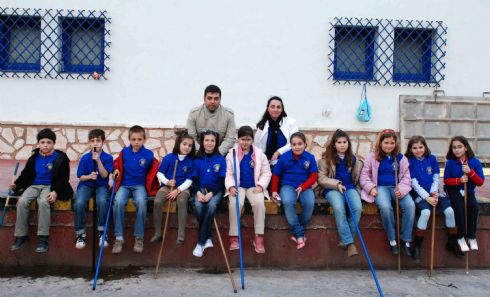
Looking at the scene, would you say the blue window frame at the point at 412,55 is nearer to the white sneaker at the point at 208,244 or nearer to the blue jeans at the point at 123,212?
the white sneaker at the point at 208,244

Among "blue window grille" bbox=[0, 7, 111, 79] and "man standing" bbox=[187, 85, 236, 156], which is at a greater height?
"blue window grille" bbox=[0, 7, 111, 79]

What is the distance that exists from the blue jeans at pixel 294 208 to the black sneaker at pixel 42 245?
2148 mm

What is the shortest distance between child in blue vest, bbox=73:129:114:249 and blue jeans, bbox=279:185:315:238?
1.62 meters

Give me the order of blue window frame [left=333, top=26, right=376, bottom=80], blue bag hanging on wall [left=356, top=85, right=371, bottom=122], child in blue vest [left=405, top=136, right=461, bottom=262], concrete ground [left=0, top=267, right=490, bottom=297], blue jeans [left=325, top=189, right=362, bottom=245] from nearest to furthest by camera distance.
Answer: concrete ground [left=0, top=267, right=490, bottom=297] → blue jeans [left=325, top=189, right=362, bottom=245] → child in blue vest [left=405, top=136, right=461, bottom=262] → blue bag hanging on wall [left=356, top=85, right=371, bottom=122] → blue window frame [left=333, top=26, right=376, bottom=80]

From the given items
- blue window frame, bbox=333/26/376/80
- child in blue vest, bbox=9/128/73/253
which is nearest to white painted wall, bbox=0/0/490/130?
blue window frame, bbox=333/26/376/80

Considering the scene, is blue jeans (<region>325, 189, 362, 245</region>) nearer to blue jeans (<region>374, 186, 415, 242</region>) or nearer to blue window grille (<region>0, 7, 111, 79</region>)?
blue jeans (<region>374, 186, 415, 242</region>)

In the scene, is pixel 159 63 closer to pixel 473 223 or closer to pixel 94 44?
pixel 94 44

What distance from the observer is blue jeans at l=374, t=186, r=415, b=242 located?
14.9 feet

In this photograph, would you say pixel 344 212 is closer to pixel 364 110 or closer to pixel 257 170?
pixel 257 170

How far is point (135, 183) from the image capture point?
4.68 meters

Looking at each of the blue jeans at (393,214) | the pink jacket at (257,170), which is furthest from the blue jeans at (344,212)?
the pink jacket at (257,170)

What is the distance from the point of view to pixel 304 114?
859 centimetres

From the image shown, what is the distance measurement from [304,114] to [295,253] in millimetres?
4200

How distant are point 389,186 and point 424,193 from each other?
320mm
